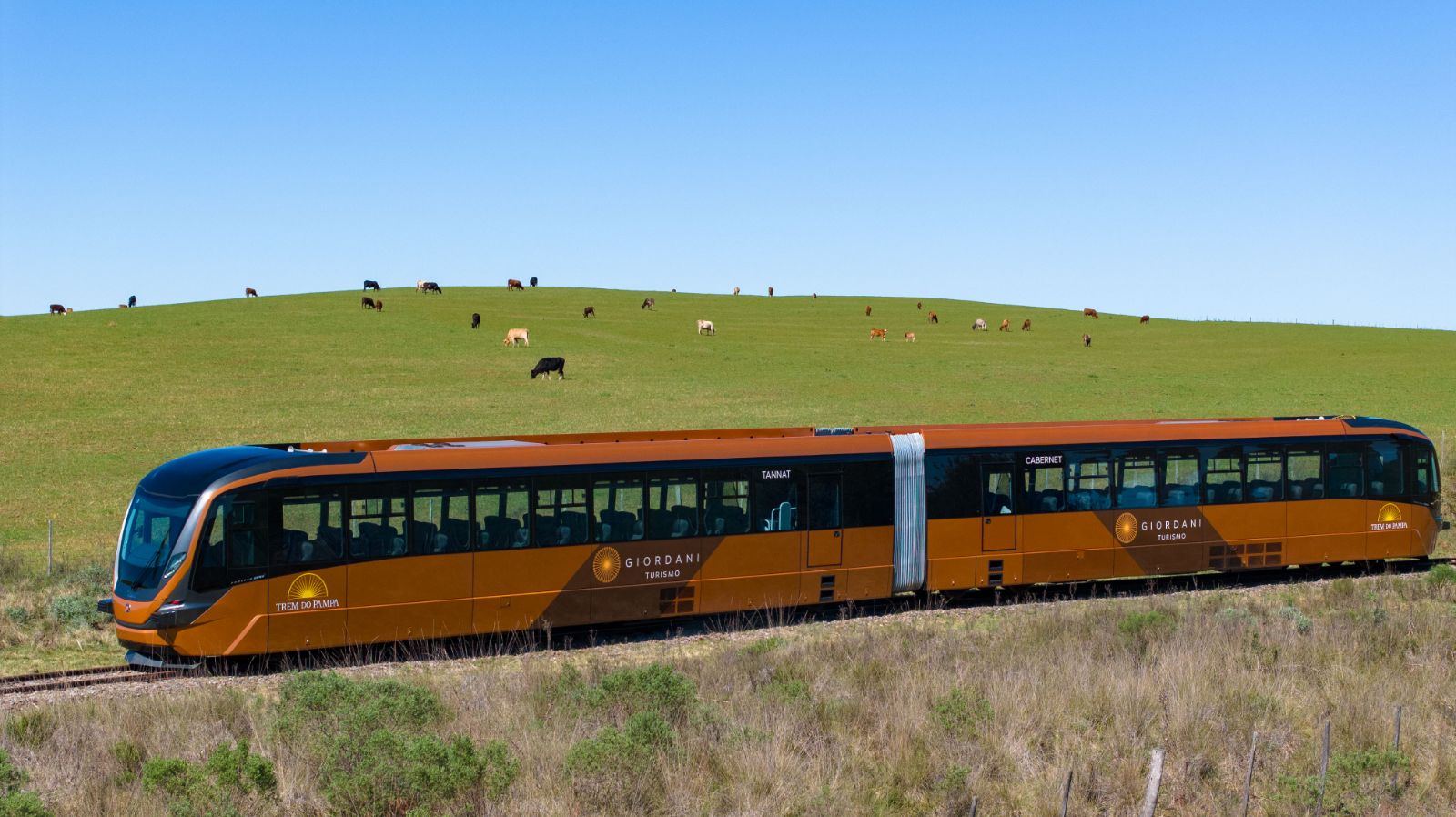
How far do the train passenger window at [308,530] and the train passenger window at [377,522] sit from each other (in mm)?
176

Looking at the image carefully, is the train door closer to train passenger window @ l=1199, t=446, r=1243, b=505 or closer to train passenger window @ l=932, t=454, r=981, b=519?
train passenger window @ l=932, t=454, r=981, b=519

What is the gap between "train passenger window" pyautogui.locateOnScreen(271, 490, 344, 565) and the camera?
15836mm

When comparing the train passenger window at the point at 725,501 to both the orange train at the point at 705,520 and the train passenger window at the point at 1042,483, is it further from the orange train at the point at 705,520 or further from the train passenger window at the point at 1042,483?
the train passenger window at the point at 1042,483

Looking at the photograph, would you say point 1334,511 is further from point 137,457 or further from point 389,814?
point 137,457

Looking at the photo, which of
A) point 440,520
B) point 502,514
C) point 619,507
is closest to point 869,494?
point 619,507

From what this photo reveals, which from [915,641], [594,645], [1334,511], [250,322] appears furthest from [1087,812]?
[250,322]

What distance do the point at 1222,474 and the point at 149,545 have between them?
54.8ft

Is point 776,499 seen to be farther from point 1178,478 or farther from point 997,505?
point 1178,478

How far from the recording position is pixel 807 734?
10.9 meters

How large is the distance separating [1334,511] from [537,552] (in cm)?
1453

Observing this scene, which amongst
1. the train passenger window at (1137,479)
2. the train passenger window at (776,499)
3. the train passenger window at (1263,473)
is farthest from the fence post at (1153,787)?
the train passenger window at (1263,473)

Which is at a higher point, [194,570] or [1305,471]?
[1305,471]

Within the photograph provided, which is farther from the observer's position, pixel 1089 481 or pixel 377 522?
pixel 1089 481

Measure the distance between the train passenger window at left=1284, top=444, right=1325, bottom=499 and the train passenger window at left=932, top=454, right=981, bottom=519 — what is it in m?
6.19
